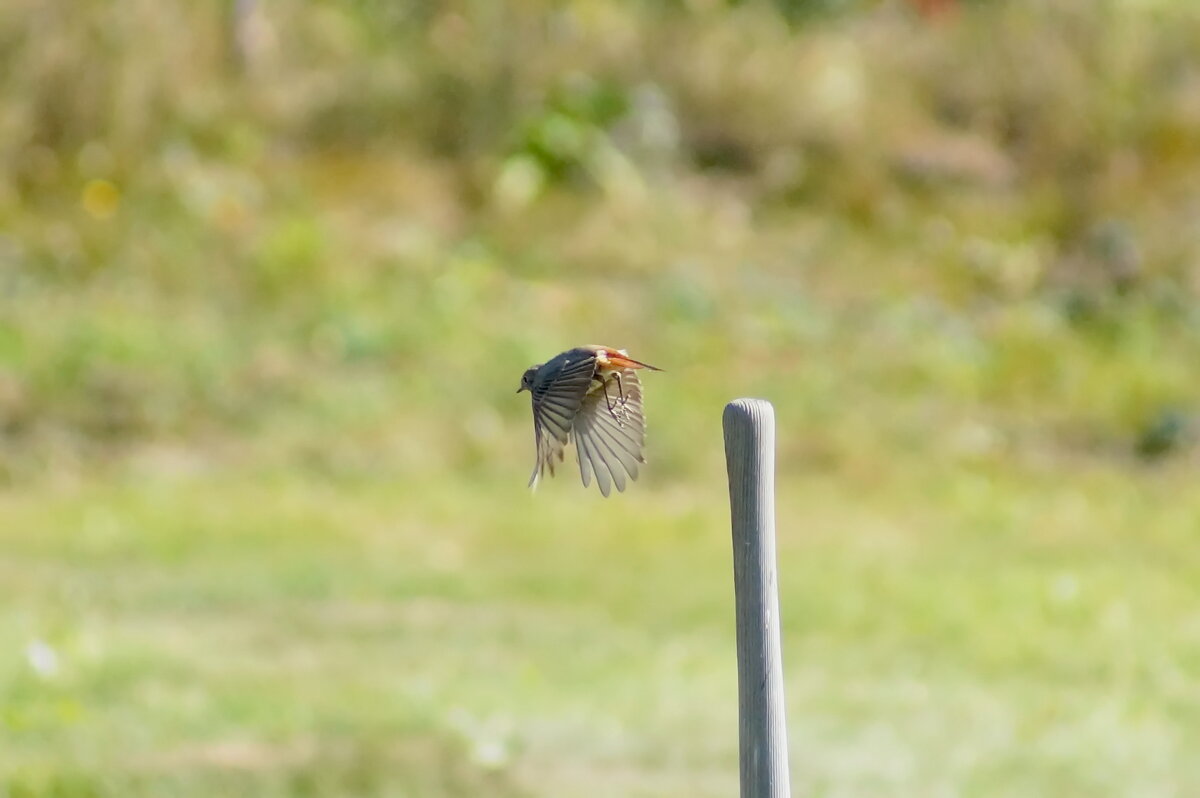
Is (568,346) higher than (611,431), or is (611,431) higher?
(568,346)

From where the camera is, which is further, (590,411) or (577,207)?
(577,207)

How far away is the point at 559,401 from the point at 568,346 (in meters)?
10.4

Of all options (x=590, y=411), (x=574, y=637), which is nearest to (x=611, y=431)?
(x=590, y=411)

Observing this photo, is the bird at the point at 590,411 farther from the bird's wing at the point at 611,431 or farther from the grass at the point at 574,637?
the grass at the point at 574,637

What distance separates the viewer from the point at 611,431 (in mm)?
2658

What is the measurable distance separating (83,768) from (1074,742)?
11.3 feet

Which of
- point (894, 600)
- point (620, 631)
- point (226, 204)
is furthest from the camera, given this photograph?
point (226, 204)

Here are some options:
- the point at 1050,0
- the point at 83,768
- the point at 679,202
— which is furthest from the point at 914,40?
the point at 83,768

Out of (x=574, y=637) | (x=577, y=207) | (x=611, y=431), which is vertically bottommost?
(x=611, y=431)

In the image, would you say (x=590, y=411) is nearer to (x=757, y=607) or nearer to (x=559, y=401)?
(x=559, y=401)

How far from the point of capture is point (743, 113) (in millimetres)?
17156

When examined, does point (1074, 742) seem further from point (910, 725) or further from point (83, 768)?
point (83, 768)

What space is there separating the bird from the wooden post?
165 millimetres

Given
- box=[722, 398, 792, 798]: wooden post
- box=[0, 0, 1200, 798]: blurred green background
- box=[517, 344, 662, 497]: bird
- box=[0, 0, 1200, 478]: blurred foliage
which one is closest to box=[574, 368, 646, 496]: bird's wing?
box=[517, 344, 662, 497]: bird
